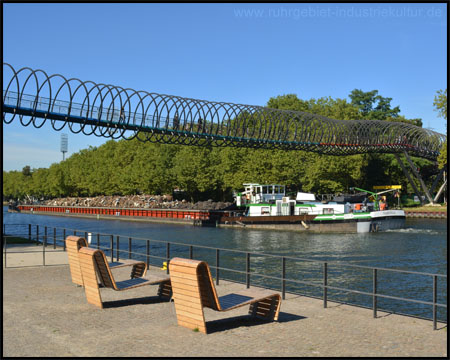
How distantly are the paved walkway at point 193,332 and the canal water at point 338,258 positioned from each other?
1.48 meters

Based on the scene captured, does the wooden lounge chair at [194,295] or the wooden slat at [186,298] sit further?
the wooden slat at [186,298]

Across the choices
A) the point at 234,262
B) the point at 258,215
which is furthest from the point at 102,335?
the point at 258,215

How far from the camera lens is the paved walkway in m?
7.51

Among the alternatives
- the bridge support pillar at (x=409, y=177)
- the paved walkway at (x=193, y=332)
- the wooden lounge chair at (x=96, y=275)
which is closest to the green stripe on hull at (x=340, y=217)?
the bridge support pillar at (x=409, y=177)

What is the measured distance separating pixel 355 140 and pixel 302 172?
A: 7.46 meters

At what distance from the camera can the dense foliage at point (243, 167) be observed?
2571 inches

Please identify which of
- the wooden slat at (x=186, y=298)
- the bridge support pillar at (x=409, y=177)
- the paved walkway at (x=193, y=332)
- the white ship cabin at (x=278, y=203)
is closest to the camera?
the paved walkway at (x=193, y=332)

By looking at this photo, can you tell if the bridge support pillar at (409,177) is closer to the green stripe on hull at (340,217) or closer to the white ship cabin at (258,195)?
the white ship cabin at (258,195)

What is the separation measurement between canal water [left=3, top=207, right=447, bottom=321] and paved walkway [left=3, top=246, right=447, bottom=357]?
4.87 feet

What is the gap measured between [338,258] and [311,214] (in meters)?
23.6

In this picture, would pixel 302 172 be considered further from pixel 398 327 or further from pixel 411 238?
pixel 398 327

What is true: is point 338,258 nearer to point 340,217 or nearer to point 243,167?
point 340,217

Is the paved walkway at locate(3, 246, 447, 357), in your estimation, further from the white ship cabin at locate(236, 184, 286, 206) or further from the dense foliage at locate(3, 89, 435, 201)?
the dense foliage at locate(3, 89, 435, 201)

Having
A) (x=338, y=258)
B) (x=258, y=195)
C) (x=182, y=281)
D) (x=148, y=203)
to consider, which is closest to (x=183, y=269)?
(x=182, y=281)
